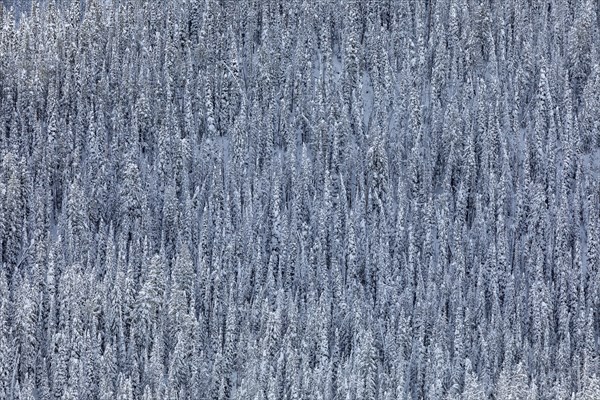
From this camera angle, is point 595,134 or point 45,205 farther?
point 595,134

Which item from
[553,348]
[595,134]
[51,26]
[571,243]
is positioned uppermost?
[51,26]

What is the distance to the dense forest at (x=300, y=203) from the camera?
141 metres

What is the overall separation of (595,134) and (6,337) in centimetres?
8485

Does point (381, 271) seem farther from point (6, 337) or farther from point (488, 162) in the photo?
point (6, 337)

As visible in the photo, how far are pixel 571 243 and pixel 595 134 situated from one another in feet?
72.1

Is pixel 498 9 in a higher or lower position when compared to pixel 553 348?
higher

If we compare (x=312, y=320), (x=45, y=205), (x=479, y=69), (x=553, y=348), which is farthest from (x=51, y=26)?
(x=553, y=348)

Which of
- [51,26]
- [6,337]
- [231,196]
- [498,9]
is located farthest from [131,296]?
[498,9]

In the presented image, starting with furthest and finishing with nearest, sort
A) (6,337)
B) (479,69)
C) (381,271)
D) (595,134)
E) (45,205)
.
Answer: (479,69), (595,134), (45,205), (381,271), (6,337)

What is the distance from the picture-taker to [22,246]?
163 meters

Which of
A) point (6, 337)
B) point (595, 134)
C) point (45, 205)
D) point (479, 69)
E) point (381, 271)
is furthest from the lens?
point (479, 69)

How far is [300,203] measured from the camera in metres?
167

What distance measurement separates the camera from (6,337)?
468ft

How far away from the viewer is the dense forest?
14075cm
